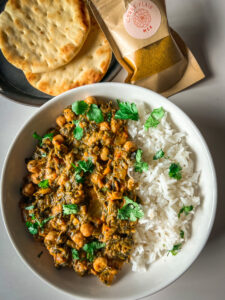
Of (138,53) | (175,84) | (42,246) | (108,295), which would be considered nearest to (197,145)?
(175,84)

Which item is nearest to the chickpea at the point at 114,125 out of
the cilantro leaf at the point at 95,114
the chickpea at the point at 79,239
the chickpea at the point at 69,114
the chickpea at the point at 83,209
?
the cilantro leaf at the point at 95,114

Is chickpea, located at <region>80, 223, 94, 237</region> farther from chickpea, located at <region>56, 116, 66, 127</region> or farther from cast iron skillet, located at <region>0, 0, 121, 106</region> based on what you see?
cast iron skillet, located at <region>0, 0, 121, 106</region>

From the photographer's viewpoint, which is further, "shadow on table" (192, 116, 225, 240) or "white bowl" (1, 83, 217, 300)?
"shadow on table" (192, 116, 225, 240)

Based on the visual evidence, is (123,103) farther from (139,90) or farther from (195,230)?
(195,230)

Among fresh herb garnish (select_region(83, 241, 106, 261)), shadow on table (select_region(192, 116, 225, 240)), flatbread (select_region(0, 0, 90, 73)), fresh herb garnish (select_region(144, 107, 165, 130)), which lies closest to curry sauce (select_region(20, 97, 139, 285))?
fresh herb garnish (select_region(83, 241, 106, 261))

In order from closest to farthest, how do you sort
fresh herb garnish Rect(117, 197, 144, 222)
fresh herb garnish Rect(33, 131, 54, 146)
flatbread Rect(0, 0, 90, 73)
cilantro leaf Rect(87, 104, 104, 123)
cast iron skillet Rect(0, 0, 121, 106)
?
fresh herb garnish Rect(117, 197, 144, 222) < cilantro leaf Rect(87, 104, 104, 123) < fresh herb garnish Rect(33, 131, 54, 146) < flatbread Rect(0, 0, 90, 73) < cast iron skillet Rect(0, 0, 121, 106)

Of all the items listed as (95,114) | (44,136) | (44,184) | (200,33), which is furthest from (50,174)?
(200,33)

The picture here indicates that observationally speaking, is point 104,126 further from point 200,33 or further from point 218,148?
point 200,33
